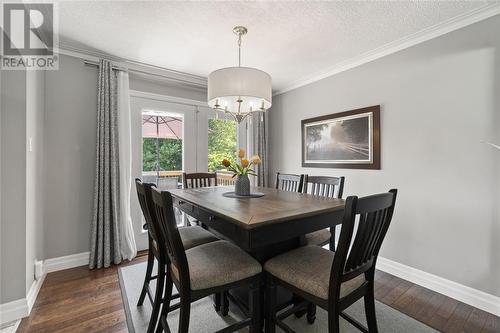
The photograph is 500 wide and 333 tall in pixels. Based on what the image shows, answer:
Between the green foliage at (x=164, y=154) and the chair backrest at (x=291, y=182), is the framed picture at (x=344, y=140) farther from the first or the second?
the green foliage at (x=164, y=154)

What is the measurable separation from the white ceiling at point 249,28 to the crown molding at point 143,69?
0.08m

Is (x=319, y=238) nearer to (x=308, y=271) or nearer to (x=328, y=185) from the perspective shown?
(x=328, y=185)

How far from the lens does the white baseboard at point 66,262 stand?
248 centimetres

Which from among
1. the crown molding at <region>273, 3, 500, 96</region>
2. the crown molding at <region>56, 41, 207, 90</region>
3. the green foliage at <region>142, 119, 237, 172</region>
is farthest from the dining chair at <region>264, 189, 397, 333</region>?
the crown molding at <region>56, 41, 207, 90</region>

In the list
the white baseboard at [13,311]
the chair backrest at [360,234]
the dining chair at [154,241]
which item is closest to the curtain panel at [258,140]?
the dining chair at [154,241]

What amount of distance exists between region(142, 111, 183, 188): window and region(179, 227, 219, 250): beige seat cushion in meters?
1.38

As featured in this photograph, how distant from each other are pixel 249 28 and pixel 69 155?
91.3 inches

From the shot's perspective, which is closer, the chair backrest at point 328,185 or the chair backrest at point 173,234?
the chair backrest at point 173,234

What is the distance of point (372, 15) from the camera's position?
1976 millimetres

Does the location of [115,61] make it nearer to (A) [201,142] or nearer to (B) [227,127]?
(A) [201,142]

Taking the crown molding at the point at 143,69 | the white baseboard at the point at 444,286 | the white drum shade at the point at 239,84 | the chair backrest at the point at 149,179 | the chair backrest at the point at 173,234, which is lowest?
the white baseboard at the point at 444,286

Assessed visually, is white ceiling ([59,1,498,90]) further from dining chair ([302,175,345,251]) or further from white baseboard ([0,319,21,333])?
white baseboard ([0,319,21,333])

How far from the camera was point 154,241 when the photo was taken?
180cm

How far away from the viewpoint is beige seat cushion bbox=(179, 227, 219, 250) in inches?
72.3
